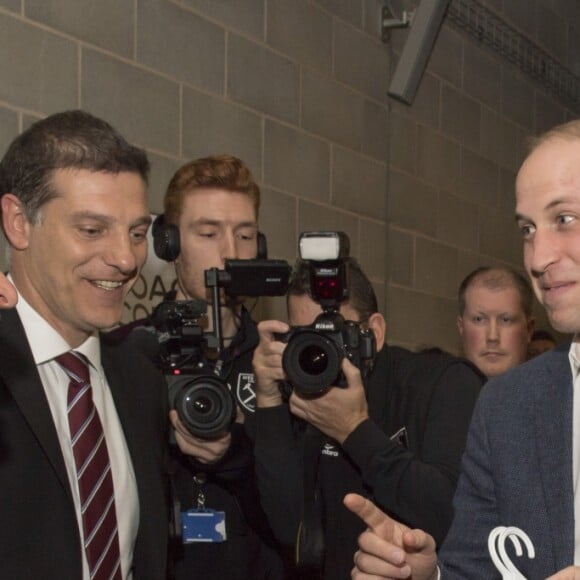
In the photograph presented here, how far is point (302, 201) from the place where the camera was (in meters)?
3.93

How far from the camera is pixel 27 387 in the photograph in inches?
70.7

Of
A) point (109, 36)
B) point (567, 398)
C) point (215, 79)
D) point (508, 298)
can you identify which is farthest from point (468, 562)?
point (215, 79)

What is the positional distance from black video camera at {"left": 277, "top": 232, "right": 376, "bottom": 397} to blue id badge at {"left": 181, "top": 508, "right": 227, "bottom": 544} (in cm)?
31

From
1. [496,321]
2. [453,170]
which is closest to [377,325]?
[496,321]

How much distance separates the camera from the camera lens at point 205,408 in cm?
218

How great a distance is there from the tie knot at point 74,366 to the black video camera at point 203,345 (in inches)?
10.7

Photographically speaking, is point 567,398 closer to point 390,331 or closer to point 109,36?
point 109,36

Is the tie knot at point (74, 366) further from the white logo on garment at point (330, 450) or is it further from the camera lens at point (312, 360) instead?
the white logo on garment at point (330, 450)

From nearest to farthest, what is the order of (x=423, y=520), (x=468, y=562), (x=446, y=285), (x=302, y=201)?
(x=468, y=562) < (x=423, y=520) < (x=302, y=201) < (x=446, y=285)

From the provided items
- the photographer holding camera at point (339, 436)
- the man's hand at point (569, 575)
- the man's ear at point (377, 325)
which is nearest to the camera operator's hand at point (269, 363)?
the photographer holding camera at point (339, 436)

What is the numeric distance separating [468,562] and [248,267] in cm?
75

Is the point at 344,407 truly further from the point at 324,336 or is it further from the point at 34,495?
the point at 34,495

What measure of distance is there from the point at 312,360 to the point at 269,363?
9 cm

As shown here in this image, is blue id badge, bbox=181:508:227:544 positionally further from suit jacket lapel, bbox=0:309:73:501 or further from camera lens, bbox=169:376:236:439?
suit jacket lapel, bbox=0:309:73:501
